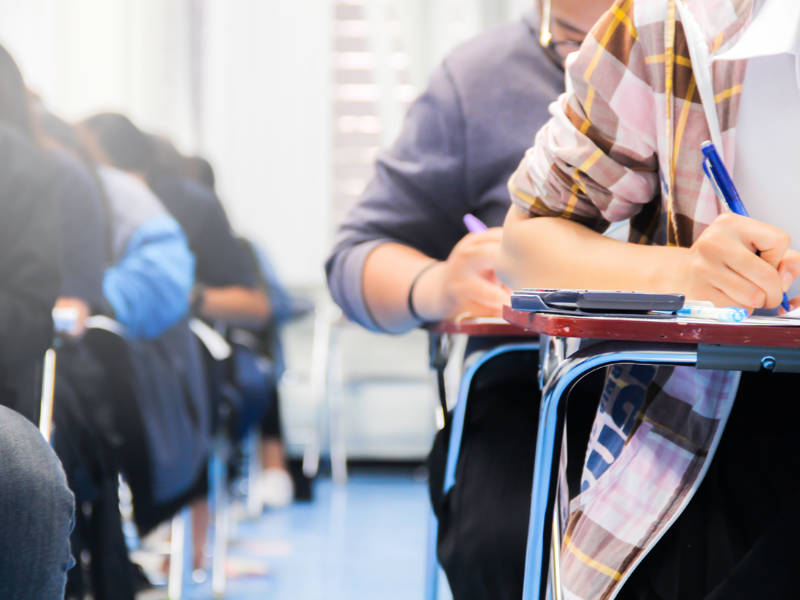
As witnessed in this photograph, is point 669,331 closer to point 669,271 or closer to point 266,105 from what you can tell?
point 669,271

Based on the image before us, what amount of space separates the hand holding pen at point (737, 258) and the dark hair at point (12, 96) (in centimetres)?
116

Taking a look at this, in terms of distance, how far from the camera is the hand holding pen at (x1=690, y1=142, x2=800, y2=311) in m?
0.64

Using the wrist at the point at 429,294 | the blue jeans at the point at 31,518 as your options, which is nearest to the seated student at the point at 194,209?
the wrist at the point at 429,294

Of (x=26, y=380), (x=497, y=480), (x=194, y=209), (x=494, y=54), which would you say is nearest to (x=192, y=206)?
(x=194, y=209)

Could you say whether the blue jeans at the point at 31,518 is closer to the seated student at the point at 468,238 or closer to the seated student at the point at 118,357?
the seated student at the point at 468,238

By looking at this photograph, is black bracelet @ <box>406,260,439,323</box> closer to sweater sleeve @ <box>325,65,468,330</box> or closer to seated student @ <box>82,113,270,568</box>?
sweater sleeve @ <box>325,65,468,330</box>

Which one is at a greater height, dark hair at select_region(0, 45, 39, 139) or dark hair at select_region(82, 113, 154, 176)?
dark hair at select_region(0, 45, 39, 139)

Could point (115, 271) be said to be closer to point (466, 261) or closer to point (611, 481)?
point (466, 261)

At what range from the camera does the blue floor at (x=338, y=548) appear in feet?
8.09

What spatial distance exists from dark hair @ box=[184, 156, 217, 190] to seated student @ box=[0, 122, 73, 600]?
1.48 metres

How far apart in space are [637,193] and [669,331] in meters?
0.25

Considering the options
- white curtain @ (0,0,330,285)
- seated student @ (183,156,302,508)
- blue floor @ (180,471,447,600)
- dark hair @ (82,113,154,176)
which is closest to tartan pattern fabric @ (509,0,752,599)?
blue floor @ (180,471,447,600)

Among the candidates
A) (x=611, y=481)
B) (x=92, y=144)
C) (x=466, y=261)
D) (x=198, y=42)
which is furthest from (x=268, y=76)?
(x=611, y=481)

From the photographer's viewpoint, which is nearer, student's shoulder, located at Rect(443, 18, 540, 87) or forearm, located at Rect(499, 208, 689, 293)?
forearm, located at Rect(499, 208, 689, 293)
